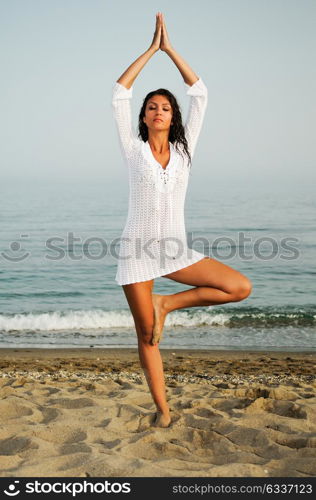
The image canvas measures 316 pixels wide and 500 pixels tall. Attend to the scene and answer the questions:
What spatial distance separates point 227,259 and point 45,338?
813cm

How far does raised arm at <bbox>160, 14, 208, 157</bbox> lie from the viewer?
3.66m

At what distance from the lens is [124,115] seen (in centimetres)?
352

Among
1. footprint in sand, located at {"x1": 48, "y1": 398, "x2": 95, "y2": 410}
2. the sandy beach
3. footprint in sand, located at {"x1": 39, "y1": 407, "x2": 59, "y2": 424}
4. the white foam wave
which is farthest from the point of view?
the white foam wave

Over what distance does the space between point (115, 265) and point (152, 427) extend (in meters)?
12.2

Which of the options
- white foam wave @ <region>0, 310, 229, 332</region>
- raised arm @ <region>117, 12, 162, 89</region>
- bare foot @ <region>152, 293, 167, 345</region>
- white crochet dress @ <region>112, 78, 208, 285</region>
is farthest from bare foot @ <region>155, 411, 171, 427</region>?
white foam wave @ <region>0, 310, 229, 332</region>

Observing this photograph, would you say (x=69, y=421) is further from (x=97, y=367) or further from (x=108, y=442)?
(x=97, y=367)

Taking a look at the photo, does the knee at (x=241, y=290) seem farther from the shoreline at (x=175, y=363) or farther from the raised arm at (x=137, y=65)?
the shoreline at (x=175, y=363)

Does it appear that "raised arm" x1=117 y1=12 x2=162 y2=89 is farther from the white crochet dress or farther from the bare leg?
the bare leg

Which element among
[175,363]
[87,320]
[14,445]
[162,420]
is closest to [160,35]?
[162,420]

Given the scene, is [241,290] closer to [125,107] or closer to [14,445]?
[125,107]

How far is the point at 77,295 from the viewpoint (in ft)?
42.1

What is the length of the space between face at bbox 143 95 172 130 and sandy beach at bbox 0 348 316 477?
5.69 ft
